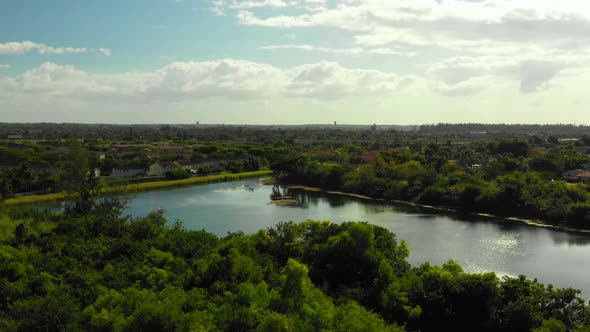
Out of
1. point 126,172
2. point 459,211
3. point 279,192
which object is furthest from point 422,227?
point 126,172

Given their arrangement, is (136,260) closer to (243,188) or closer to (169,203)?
(169,203)

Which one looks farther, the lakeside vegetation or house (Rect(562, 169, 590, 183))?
house (Rect(562, 169, 590, 183))

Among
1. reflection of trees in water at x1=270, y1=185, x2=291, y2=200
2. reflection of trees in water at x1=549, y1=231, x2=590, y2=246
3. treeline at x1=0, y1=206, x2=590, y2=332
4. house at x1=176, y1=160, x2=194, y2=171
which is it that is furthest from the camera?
house at x1=176, y1=160, x2=194, y2=171

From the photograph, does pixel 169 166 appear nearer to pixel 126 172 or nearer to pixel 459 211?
pixel 126 172

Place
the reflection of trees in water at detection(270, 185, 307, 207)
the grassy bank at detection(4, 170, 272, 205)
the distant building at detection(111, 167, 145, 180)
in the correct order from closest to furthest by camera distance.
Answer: the grassy bank at detection(4, 170, 272, 205) → the reflection of trees in water at detection(270, 185, 307, 207) → the distant building at detection(111, 167, 145, 180)

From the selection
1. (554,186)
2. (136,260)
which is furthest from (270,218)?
(554,186)

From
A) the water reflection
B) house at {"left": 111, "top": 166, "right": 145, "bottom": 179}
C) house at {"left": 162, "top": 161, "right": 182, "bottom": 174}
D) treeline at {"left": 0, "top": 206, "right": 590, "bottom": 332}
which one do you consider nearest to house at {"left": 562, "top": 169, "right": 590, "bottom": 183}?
the water reflection

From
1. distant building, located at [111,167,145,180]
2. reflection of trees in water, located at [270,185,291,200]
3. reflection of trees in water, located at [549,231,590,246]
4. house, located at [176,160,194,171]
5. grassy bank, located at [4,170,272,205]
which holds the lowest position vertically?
reflection of trees in water, located at [549,231,590,246]

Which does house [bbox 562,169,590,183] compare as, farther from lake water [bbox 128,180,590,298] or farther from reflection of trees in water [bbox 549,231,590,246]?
reflection of trees in water [bbox 549,231,590,246]

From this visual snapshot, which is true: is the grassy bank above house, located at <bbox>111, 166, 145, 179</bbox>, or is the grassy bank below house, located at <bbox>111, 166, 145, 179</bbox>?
below
